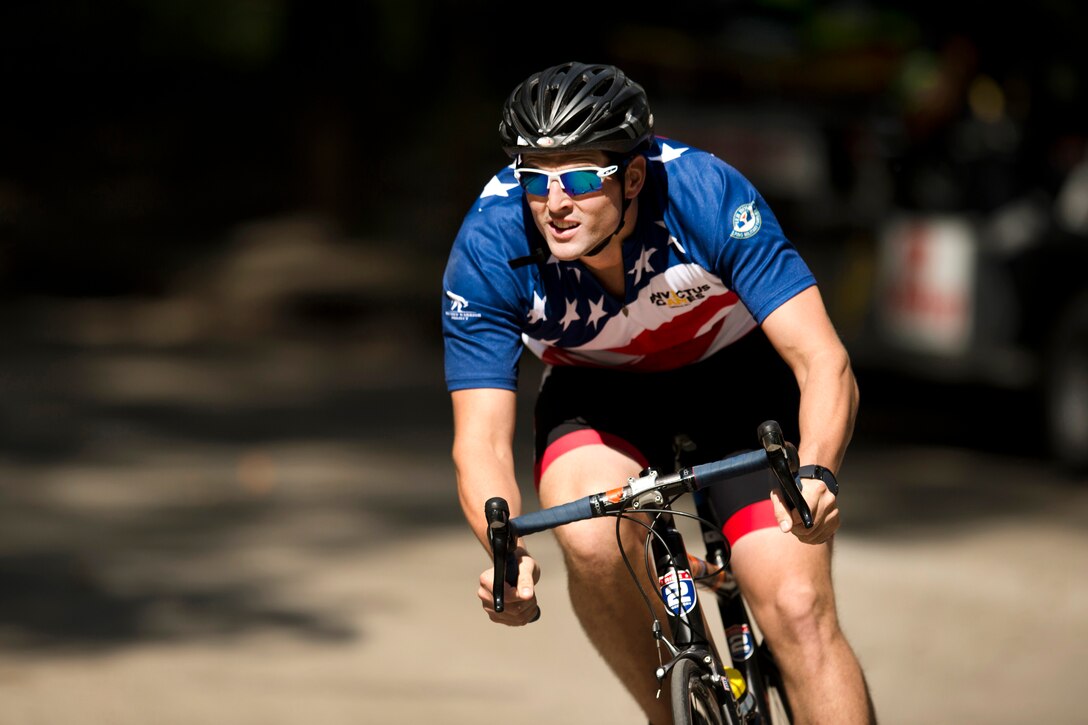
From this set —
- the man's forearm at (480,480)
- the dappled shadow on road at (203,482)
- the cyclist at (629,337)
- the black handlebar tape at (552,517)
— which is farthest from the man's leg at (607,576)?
the dappled shadow on road at (203,482)

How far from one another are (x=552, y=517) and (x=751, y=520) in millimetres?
717

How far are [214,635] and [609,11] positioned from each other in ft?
32.3

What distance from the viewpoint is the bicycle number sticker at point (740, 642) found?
4.09 metres

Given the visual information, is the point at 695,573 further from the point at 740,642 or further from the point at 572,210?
the point at 572,210

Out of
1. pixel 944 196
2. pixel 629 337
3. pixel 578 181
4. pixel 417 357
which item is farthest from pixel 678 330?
pixel 417 357

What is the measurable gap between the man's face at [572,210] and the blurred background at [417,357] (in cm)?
253

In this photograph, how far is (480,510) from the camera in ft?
12.0

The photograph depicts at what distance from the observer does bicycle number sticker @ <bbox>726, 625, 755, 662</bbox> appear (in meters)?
4.09

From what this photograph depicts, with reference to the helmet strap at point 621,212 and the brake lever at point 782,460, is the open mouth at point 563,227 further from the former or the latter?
the brake lever at point 782,460

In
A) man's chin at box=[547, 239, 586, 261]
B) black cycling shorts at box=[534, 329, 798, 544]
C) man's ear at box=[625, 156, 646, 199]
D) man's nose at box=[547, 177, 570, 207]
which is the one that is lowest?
black cycling shorts at box=[534, 329, 798, 544]

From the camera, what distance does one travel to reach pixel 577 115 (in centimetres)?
366

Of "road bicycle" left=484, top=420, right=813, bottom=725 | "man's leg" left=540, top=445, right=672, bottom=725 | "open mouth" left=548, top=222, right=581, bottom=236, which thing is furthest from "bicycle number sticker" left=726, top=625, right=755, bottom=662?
"open mouth" left=548, top=222, right=581, bottom=236

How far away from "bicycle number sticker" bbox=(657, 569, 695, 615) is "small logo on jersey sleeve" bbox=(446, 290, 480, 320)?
30.7 inches

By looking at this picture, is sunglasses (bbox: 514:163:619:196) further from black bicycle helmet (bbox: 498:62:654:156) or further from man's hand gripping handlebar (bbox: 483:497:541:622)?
man's hand gripping handlebar (bbox: 483:497:541:622)
